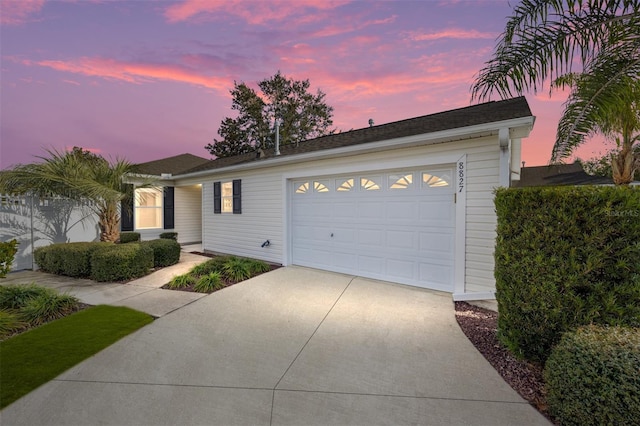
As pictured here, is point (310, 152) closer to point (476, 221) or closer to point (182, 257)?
point (476, 221)

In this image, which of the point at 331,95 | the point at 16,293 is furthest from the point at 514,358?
the point at 331,95

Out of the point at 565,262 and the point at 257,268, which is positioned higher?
the point at 565,262

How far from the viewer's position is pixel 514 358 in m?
2.90

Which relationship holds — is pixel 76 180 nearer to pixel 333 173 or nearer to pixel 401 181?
pixel 333 173

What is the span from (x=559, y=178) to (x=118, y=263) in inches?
634

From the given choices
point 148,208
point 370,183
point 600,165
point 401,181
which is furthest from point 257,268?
point 600,165

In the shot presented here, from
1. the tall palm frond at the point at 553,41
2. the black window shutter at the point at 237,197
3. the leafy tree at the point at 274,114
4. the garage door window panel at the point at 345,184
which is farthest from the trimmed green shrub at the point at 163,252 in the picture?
the leafy tree at the point at 274,114

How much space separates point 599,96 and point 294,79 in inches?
910

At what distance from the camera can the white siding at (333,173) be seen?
459cm

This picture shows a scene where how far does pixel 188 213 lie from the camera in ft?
41.0

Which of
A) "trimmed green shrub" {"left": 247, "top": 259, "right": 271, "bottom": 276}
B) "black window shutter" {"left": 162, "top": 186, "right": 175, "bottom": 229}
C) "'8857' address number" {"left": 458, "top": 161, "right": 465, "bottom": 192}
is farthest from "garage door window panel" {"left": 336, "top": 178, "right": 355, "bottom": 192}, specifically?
"black window shutter" {"left": 162, "top": 186, "right": 175, "bottom": 229}

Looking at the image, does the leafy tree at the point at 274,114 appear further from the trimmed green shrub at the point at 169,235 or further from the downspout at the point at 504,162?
the downspout at the point at 504,162

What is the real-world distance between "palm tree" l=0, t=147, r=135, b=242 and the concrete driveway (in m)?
5.05

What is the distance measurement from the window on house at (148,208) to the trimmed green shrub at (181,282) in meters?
6.89
